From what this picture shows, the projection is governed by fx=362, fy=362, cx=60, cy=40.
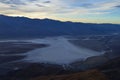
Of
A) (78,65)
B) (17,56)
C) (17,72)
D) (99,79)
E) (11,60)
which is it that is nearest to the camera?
(99,79)

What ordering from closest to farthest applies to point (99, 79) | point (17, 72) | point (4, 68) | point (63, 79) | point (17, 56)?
point (99, 79)
point (63, 79)
point (17, 72)
point (4, 68)
point (17, 56)

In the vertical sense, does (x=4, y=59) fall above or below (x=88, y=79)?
below

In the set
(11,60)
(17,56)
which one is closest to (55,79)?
(11,60)

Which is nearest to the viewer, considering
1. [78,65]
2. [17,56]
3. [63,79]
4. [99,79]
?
[99,79]

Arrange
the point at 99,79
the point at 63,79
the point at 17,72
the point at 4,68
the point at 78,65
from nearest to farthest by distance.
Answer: the point at 99,79 < the point at 63,79 < the point at 17,72 < the point at 4,68 < the point at 78,65

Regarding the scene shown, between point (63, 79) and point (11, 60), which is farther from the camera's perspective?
point (11, 60)

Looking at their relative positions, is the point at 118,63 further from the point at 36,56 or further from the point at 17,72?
the point at 36,56

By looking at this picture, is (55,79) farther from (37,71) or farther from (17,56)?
(17,56)

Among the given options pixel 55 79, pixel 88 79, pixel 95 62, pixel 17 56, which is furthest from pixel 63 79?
pixel 17 56

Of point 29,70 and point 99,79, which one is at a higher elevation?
point 99,79
